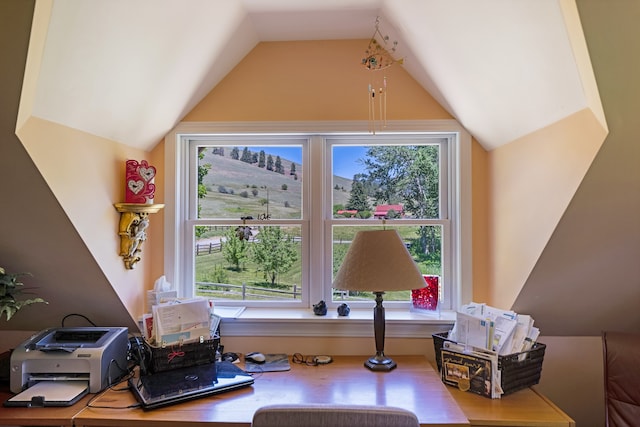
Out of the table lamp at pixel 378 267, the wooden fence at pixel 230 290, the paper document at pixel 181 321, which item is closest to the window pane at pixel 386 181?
the table lamp at pixel 378 267

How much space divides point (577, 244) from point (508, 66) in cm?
76

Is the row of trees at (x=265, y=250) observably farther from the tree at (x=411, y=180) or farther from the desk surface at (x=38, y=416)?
the desk surface at (x=38, y=416)

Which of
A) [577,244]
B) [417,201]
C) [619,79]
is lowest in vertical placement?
[577,244]

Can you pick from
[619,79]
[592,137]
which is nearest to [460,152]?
[592,137]

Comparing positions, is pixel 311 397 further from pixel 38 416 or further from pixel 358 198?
pixel 358 198

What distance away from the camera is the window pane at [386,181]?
6.80 ft

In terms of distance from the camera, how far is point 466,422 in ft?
3.99

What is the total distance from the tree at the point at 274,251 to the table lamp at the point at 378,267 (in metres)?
0.57

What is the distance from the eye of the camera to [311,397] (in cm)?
140

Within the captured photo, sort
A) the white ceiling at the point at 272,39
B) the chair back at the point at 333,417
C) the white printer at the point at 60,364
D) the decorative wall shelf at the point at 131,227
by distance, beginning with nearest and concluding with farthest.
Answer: the chair back at the point at 333,417 → the white ceiling at the point at 272,39 → the white printer at the point at 60,364 → the decorative wall shelf at the point at 131,227

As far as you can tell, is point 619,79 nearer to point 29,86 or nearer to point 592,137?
point 592,137

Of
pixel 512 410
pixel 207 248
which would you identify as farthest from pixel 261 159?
pixel 512 410

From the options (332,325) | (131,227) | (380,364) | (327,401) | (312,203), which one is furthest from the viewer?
(312,203)

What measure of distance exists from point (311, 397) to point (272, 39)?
1.73 m
